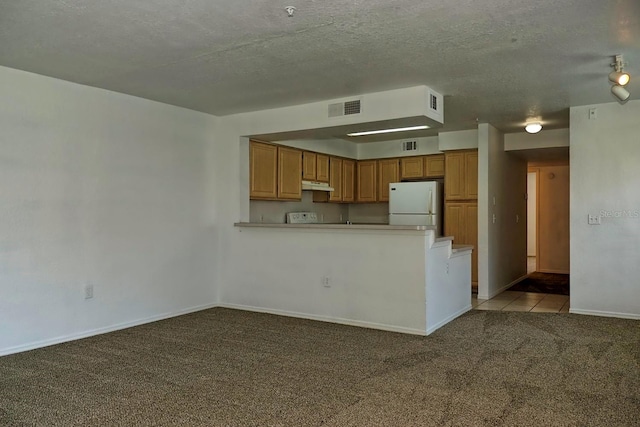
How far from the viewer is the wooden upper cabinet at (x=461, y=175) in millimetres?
7219

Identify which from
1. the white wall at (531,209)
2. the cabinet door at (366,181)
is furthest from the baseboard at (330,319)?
the white wall at (531,209)

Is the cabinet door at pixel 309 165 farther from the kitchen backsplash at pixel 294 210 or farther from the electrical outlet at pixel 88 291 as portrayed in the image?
the electrical outlet at pixel 88 291

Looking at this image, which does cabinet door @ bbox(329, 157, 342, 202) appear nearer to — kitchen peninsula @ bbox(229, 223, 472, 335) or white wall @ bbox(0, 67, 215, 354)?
kitchen peninsula @ bbox(229, 223, 472, 335)

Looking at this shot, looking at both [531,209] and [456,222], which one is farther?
[531,209]

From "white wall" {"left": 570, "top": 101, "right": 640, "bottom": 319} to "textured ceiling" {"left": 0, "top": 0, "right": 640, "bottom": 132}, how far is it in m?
0.38

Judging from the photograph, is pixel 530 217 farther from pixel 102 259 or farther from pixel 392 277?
pixel 102 259

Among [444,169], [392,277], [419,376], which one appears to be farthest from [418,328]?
[444,169]

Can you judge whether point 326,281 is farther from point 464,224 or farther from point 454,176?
point 454,176

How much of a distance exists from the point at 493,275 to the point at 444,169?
1814 mm

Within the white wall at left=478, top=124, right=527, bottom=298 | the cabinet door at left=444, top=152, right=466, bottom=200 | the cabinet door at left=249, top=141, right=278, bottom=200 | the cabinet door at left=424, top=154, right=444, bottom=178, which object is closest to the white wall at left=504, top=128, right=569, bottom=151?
the white wall at left=478, top=124, right=527, bottom=298

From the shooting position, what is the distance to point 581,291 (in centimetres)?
550

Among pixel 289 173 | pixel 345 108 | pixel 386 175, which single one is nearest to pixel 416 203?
pixel 386 175

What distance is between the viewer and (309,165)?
7.20 meters

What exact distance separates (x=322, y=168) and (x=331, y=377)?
178 inches
